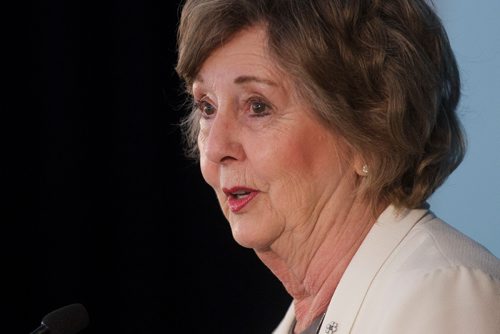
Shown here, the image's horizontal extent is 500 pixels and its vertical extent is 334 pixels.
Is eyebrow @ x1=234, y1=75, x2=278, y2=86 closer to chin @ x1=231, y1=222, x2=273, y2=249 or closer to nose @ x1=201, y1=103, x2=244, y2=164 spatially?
nose @ x1=201, y1=103, x2=244, y2=164

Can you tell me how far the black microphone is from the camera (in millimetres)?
1810

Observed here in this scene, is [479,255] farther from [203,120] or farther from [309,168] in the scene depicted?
[203,120]

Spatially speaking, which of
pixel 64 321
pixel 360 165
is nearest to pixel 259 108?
pixel 360 165

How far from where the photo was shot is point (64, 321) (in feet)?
6.04

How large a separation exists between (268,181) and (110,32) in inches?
63.8

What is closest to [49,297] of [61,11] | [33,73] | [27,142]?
[27,142]

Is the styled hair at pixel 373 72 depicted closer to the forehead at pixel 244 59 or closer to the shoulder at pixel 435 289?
the forehead at pixel 244 59

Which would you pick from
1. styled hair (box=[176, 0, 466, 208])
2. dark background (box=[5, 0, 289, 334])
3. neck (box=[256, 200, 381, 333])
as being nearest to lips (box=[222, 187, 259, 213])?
neck (box=[256, 200, 381, 333])

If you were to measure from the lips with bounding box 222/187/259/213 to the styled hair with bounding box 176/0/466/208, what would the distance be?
221 millimetres

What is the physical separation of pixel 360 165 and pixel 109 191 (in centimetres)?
166

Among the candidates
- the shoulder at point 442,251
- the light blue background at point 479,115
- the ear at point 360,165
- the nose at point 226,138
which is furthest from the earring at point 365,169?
the light blue background at point 479,115

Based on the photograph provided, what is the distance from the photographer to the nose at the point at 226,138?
2023 mm

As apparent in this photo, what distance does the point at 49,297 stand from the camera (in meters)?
3.38

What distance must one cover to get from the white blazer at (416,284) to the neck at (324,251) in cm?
5
